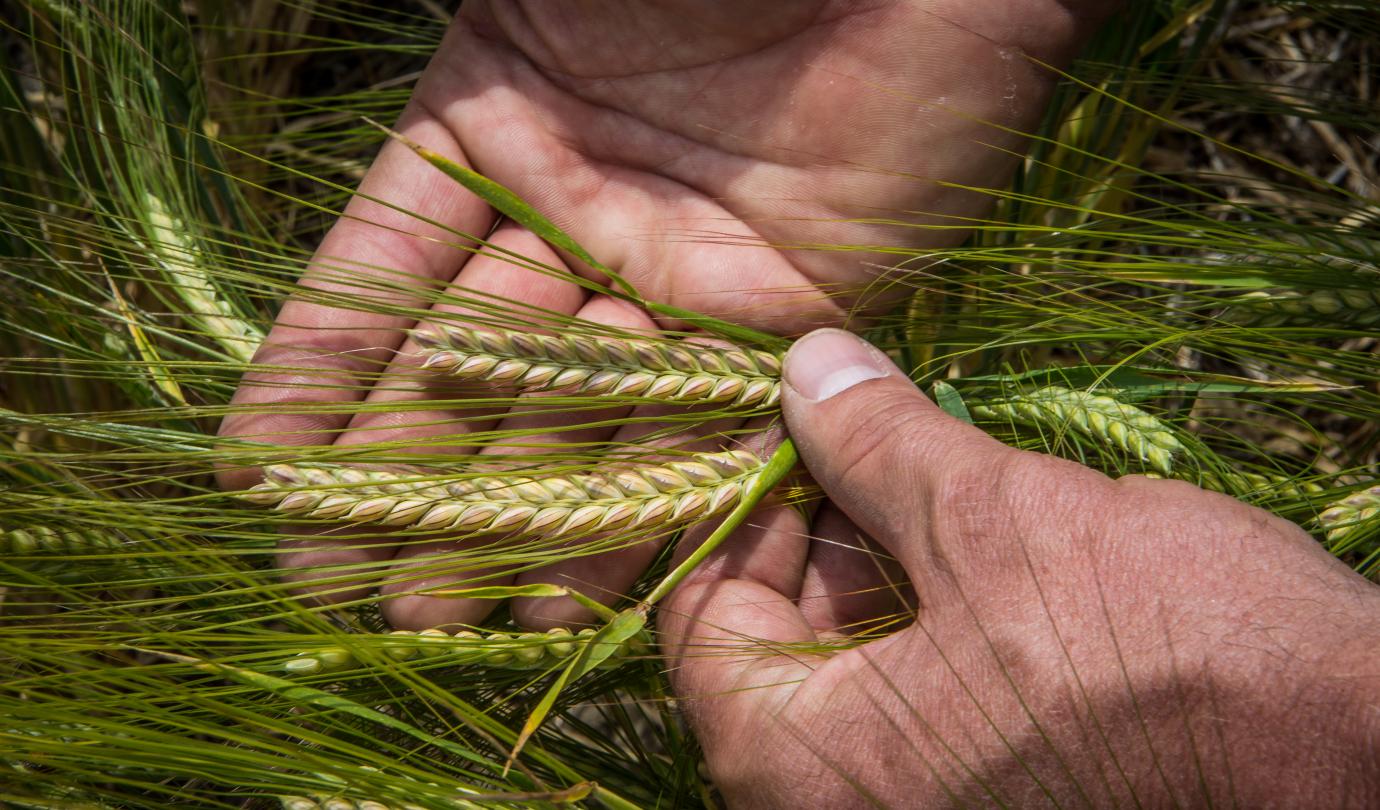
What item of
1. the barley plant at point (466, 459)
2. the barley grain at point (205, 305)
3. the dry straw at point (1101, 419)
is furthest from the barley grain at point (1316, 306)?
the barley grain at point (205, 305)

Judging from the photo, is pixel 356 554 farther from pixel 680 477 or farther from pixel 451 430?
pixel 680 477

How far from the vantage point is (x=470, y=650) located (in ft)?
3.69

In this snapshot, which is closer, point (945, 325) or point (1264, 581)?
point (1264, 581)

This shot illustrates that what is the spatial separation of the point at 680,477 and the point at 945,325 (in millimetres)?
447

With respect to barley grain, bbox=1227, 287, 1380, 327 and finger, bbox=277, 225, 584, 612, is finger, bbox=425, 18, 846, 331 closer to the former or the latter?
finger, bbox=277, 225, 584, 612

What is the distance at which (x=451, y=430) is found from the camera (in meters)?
1.34

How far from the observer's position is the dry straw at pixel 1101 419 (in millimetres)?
1209

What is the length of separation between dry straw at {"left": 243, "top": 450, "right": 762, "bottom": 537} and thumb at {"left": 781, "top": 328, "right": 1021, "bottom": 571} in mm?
112

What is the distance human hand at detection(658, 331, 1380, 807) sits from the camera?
861 mm

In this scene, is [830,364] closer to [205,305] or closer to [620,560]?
[620,560]

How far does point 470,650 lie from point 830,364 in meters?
0.56

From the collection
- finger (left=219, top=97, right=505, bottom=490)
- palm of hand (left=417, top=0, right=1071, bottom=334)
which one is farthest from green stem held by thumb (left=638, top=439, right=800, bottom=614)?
finger (left=219, top=97, right=505, bottom=490)

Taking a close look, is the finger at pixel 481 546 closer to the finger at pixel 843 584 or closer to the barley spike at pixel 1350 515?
the finger at pixel 843 584

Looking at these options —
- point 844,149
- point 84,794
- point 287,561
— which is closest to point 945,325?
point 844,149
